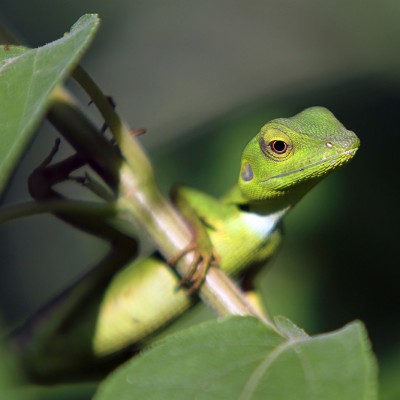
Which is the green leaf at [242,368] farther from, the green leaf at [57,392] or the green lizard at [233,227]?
the green leaf at [57,392]

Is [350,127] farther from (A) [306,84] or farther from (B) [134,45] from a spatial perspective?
(B) [134,45]

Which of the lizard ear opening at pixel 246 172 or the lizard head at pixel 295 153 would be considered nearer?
the lizard head at pixel 295 153

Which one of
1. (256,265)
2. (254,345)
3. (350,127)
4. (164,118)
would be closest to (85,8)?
(164,118)

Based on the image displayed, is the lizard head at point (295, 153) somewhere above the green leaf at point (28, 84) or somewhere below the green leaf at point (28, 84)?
below

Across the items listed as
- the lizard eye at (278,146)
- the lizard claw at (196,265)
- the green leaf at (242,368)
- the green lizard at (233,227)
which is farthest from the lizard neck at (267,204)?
the green leaf at (242,368)

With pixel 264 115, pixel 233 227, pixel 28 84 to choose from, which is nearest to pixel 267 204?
pixel 233 227

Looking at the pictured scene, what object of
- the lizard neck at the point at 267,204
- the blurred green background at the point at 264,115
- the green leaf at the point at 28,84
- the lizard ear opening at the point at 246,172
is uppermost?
the green leaf at the point at 28,84
